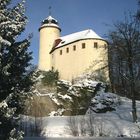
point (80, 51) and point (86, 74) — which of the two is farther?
point (80, 51)

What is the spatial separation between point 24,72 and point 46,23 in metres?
58.8

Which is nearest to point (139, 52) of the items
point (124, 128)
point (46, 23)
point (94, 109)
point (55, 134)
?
point (94, 109)

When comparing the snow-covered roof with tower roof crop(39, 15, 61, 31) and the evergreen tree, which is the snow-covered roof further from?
the evergreen tree

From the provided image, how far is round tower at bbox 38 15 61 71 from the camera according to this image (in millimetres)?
67250

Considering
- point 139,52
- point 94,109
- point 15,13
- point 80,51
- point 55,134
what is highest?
point 80,51

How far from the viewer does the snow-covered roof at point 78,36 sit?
6306cm

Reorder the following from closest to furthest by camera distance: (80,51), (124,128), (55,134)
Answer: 1. (55,134)
2. (124,128)
3. (80,51)

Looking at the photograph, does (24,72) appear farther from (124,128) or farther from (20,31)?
(124,128)

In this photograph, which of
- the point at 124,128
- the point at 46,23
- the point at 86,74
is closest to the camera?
the point at 124,128

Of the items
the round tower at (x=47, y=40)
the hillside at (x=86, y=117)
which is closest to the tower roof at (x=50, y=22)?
the round tower at (x=47, y=40)

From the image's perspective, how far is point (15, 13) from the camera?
12.1 m

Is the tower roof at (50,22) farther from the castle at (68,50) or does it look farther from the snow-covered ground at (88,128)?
the snow-covered ground at (88,128)

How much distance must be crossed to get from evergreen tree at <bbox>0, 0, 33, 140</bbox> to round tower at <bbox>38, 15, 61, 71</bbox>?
5443 cm

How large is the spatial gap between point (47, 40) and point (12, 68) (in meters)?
56.8
